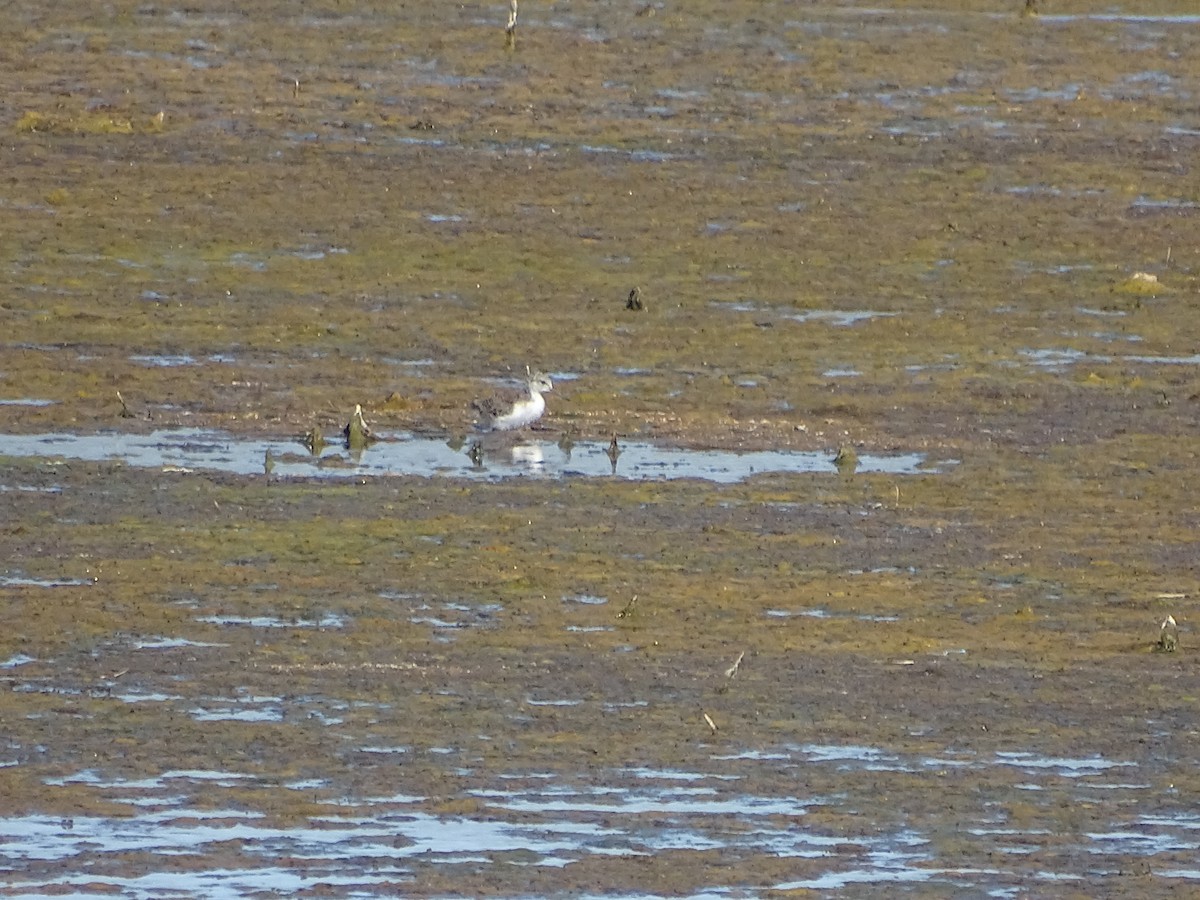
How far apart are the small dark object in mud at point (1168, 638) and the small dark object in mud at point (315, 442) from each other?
16.8ft

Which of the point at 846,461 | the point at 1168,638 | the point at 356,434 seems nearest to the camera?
the point at 1168,638

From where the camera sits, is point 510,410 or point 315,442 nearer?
point 315,442

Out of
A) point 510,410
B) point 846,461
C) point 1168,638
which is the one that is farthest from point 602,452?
point 1168,638

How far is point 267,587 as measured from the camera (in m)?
11.2

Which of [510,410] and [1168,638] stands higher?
[510,410]

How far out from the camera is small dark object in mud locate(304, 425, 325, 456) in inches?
550

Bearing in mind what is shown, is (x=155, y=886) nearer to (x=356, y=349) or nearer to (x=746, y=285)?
(x=356, y=349)

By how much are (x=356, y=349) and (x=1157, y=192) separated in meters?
7.72

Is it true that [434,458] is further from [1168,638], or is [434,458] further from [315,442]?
[1168,638]

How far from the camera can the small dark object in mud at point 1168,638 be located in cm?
1068

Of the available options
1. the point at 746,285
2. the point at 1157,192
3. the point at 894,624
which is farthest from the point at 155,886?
the point at 1157,192

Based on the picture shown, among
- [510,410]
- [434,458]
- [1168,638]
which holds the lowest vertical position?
[1168,638]

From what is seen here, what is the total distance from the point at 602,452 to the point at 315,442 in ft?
5.26

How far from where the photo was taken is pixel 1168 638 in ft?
35.0
